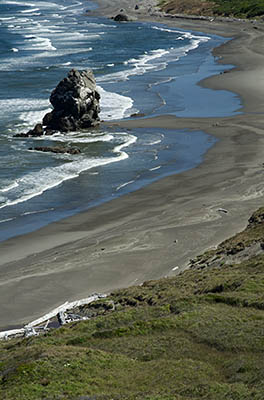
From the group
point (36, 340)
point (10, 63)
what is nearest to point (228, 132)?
point (36, 340)

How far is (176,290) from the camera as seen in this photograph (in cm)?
1948

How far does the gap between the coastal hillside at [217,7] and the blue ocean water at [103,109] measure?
61.5ft

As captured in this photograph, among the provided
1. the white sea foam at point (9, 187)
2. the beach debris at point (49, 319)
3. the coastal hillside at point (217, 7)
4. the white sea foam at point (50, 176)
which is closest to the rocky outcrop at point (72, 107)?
the white sea foam at point (50, 176)

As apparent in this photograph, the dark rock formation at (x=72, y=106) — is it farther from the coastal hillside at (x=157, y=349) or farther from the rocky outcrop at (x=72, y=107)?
the coastal hillside at (x=157, y=349)

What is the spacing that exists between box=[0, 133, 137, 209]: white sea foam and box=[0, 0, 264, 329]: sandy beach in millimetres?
4219

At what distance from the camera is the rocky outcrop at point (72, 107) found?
162 ft

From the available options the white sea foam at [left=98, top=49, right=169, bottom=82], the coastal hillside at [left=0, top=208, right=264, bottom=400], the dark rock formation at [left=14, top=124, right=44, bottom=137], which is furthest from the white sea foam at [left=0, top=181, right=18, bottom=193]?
the white sea foam at [left=98, top=49, right=169, bottom=82]

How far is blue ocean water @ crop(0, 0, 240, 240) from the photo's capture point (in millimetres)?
34188

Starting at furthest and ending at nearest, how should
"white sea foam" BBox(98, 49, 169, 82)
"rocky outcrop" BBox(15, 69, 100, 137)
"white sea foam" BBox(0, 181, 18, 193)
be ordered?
"white sea foam" BBox(98, 49, 169, 82), "rocky outcrop" BBox(15, 69, 100, 137), "white sea foam" BBox(0, 181, 18, 193)

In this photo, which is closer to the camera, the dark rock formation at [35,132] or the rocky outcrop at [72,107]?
the dark rock formation at [35,132]

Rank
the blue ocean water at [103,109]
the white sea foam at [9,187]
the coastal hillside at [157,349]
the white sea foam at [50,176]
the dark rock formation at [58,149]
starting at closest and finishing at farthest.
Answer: the coastal hillside at [157,349] < the white sea foam at [50,176] < the blue ocean water at [103,109] < the white sea foam at [9,187] < the dark rock formation at [58,149]

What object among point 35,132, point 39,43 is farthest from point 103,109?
point 39,43

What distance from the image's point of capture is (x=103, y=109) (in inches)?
2223

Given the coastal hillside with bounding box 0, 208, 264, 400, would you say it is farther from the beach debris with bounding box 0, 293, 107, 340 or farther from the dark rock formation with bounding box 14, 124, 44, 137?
the dark rock formation with bounding box 14, 124, 44, 137
